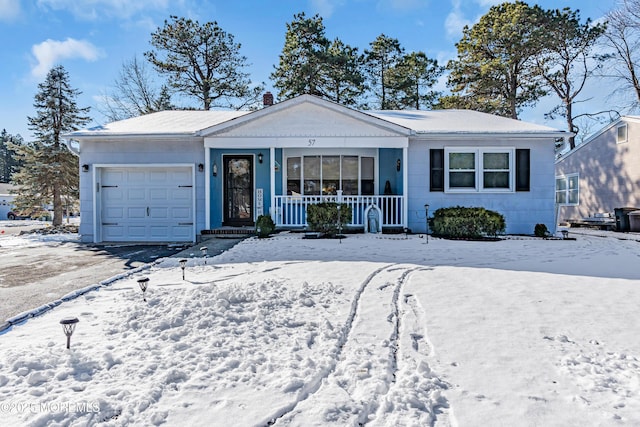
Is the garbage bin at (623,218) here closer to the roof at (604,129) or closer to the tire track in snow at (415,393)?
the roof at (604,129)

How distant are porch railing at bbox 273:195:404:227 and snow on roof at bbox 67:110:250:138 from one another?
10.4ft

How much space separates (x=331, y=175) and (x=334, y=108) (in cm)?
214

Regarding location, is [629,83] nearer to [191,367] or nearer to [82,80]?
[191,367]

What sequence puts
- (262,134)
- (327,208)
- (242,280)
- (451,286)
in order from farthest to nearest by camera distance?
(262,134) → (327,208) → (242,280) → (451,286)

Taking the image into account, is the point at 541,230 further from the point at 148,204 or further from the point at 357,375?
the point at 148,204

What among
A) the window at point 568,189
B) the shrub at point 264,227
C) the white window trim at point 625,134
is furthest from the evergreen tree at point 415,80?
the shrub at point 264,227

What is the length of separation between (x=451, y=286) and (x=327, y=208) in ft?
16.7

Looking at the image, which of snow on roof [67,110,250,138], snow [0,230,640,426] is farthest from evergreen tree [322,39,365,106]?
snow [0,230,640,426]

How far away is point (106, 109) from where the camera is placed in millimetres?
22234

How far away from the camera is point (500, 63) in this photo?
64.0 ft

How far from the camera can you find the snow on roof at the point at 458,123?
1038 centimetres

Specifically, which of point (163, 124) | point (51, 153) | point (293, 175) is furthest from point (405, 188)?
point (51, 153)

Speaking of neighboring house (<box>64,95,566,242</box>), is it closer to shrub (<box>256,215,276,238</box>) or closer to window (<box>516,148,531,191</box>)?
window (<box>516,148,531,191</box>)

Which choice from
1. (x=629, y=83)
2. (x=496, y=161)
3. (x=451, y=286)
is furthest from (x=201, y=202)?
(x=629, y=83)
